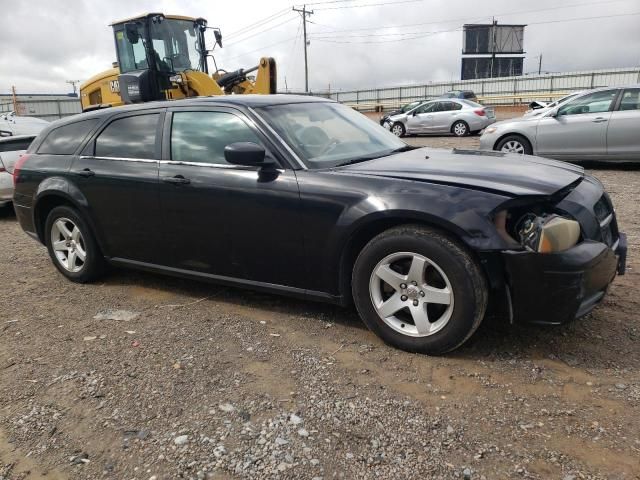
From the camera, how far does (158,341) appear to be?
363 centimetres

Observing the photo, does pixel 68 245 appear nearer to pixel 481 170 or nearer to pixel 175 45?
pixel 481 170

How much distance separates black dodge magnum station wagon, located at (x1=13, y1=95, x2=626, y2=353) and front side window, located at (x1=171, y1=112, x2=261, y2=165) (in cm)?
1

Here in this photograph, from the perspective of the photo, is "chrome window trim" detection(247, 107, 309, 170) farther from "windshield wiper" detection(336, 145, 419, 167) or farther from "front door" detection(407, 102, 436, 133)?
"front door" detection(407, 102, 436, 133)

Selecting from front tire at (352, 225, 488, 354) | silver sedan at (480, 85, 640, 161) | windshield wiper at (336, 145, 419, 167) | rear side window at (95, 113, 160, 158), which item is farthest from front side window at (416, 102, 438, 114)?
front tire at (352, 225, 488, 354)

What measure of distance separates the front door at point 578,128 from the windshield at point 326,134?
Answer: 21.3 feet

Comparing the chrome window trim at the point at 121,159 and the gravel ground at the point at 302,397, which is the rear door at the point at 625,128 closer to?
the gravel ground at the point at 302,397

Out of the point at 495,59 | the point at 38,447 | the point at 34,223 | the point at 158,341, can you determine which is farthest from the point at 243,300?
the point at 495,59

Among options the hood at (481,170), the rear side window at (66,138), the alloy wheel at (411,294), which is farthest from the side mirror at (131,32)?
the alloy wheel at (411,294)

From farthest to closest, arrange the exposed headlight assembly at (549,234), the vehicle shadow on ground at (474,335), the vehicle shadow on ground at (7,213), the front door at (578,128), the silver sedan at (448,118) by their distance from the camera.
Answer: the silver sedan at (448,118)
the front door at (578,128)
the vehicle shadow on ground at (7,213)
the vehicle shadow on ground at (474,335)
the exposed headlight assembly at (549,234)

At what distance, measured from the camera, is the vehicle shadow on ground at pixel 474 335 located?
323 cm

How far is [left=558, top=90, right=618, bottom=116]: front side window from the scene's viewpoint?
947 cm

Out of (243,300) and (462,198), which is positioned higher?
(462,198)

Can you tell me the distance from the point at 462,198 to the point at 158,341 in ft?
7.24

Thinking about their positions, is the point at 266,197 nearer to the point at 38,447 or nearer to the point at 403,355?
the point at 403,355
